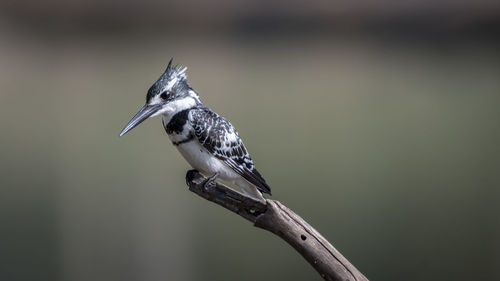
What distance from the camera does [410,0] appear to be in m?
3.40

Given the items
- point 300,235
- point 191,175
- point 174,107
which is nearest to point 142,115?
point 174,107

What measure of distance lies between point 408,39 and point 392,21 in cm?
21

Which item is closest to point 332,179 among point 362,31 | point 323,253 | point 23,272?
point 362,31

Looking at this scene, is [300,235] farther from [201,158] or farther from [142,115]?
[142,115]

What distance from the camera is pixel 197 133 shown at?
1525 mm

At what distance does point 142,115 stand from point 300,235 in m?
0.51

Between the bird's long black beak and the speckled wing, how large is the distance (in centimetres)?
10

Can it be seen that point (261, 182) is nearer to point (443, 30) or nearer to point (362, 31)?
point (362, 31)

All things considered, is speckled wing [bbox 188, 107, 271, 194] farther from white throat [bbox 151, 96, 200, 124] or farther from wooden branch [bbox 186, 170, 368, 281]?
wooden branch [bbox 186, 170, 368, 281]

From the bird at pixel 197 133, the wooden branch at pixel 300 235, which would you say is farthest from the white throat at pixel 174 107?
the wooden branch at pixel 300 235

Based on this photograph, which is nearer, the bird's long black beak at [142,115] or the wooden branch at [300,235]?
the wooden branch at [300,235]

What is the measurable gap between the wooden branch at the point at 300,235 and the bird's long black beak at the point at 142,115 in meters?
0.30

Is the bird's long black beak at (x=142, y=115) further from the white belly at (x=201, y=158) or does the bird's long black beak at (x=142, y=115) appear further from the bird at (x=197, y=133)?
the white belly at (x=201, y=158)

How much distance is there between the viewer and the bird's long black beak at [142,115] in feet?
4.86
